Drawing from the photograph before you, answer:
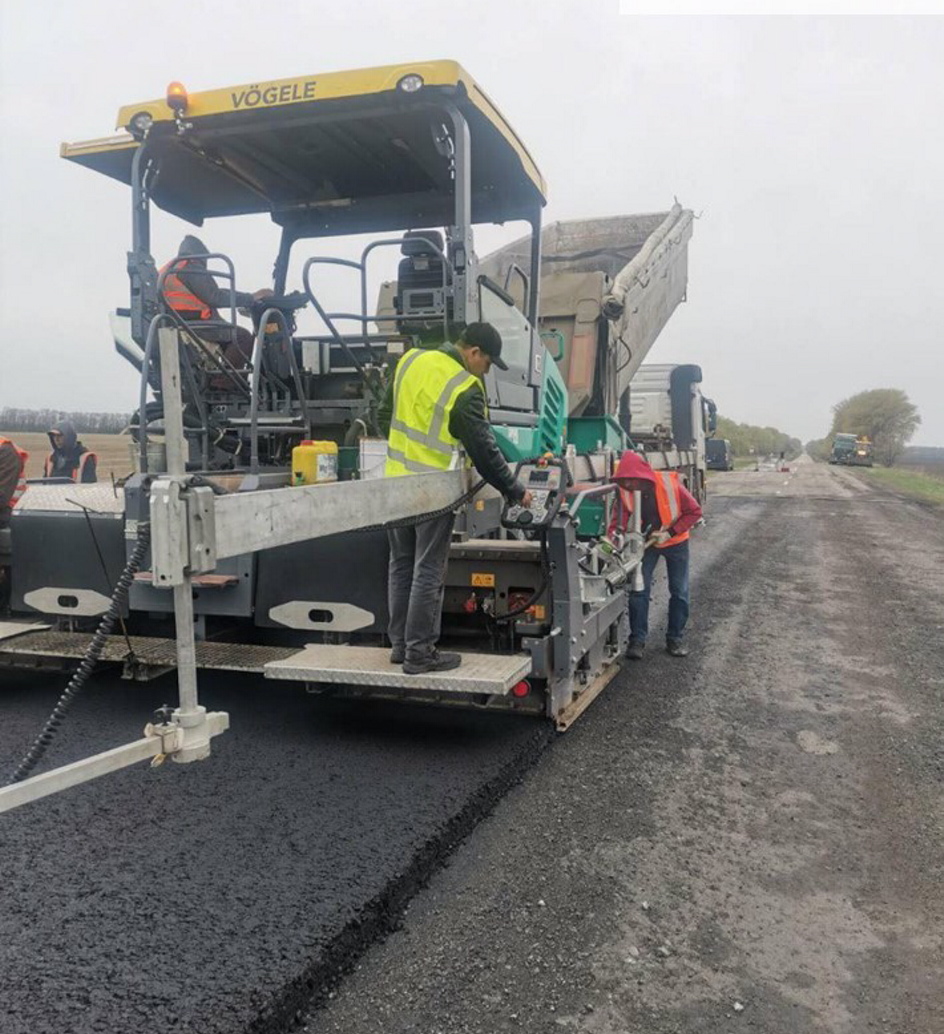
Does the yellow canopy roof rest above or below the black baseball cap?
above

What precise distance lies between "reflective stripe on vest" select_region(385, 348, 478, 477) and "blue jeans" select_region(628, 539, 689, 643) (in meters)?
2.67

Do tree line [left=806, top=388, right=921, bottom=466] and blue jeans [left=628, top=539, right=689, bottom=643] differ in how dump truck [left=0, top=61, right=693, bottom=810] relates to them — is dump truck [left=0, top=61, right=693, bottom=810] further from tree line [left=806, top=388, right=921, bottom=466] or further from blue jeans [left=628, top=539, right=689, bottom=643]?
tree line [left=806, top=388, right=921, bottom=466]

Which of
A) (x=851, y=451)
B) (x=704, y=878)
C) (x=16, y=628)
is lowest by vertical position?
(x=704, y=878)

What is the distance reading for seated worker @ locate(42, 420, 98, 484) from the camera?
8344mm

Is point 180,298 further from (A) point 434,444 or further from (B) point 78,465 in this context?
(B) point 78,465

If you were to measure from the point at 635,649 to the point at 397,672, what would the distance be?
2.67 m

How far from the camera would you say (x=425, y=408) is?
348cm

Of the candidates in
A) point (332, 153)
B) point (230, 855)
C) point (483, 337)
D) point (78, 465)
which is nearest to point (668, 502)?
point (483, 337)

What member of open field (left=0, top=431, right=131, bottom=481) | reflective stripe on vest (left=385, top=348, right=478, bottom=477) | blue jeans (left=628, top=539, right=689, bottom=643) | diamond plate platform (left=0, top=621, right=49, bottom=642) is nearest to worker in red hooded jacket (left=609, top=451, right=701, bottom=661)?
blue jeans (left=628, top=539, right=689, bottom=643)

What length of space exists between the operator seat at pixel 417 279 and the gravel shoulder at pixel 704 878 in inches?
86.3

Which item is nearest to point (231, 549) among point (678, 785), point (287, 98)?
point (678, 785)

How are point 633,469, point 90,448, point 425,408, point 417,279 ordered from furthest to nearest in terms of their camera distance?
point 90,448 < point 633,469 < point 417,279 < point 425,408

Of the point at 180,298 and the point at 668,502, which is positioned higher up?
the point at 180,298

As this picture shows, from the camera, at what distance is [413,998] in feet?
7.19
